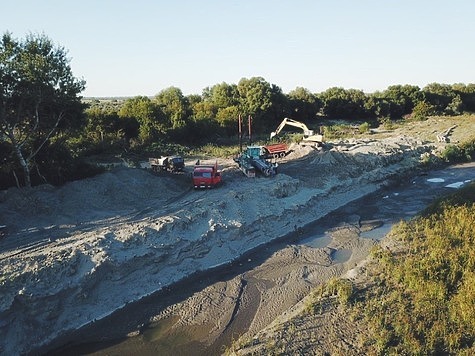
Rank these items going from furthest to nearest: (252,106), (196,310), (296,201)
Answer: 1. (252,106)
2. (296,201)
3. (196,310)

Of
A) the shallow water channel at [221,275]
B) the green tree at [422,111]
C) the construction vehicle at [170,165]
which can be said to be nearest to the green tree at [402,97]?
the green tree at [422,111]

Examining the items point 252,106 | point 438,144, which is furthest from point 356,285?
point 252,106

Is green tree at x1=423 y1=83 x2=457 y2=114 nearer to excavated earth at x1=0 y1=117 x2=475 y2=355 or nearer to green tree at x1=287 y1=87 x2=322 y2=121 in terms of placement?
green tree at x1=287 y1=87 x2=322 y2=121

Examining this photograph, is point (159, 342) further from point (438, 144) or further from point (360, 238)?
point (438, 144)

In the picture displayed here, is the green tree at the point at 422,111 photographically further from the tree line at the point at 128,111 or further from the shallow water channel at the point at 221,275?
the shallow water channel at the point at 221,275

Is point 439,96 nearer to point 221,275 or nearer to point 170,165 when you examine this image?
point 170,165

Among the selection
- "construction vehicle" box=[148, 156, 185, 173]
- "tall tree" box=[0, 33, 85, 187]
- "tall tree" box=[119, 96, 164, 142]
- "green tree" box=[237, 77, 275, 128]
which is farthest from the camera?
"green tree" box=[237, 77, 275, 128]

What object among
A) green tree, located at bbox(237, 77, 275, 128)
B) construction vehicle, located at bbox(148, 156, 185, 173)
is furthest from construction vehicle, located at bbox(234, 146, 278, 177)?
green tree, located at bbox(237, 77, 275, 128)
